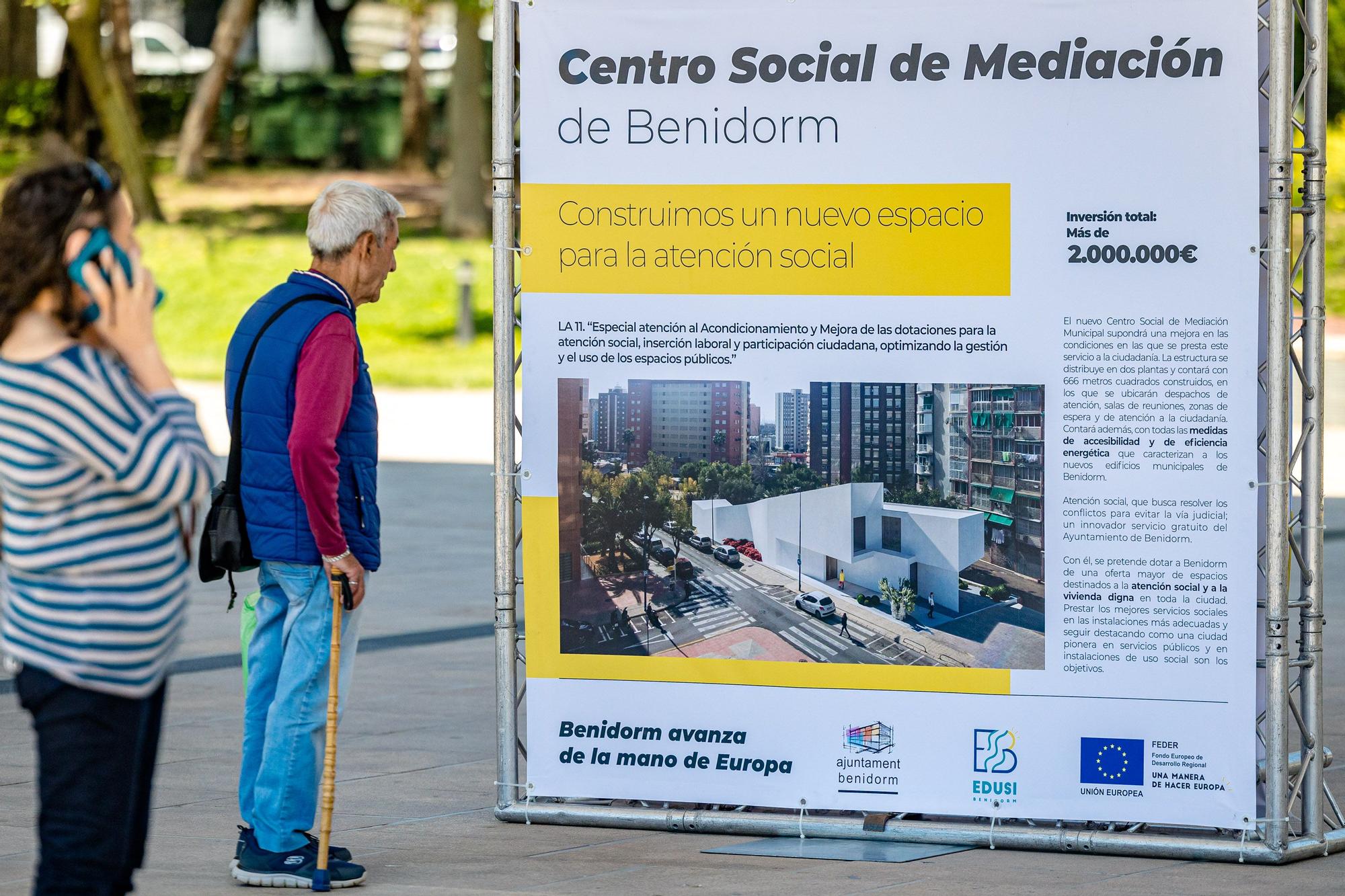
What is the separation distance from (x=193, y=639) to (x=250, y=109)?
97.5ft

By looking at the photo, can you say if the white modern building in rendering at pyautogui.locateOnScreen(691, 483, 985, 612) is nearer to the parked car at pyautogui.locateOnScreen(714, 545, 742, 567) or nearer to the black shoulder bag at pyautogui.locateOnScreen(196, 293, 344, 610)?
the parked car at pyautogui.locateOnScreen(714, 545, 742, 567)

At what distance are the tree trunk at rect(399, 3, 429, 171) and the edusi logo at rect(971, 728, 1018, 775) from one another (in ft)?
102

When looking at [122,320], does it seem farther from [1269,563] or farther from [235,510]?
[1269,563]

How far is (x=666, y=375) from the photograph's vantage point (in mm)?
6457

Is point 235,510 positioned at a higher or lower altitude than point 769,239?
lower

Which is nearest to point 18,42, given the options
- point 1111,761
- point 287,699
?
point 287,699

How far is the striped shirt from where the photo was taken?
12.4ft

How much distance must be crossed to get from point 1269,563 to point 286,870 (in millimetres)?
3100

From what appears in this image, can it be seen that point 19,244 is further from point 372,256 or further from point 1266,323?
point 1266,323

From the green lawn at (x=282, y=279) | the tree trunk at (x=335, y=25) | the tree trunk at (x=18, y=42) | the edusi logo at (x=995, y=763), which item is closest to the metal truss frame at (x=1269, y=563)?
the edusi logo at (x=995, y=763)

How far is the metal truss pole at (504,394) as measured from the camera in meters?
6.48

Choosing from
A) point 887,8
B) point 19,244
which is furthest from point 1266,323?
point 19,244

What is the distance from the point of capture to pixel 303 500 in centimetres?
548

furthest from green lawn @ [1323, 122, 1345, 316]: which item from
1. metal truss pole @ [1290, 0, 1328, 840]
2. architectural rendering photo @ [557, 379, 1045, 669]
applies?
architectural rendering photo @ [557, 379, 1045, 669]
